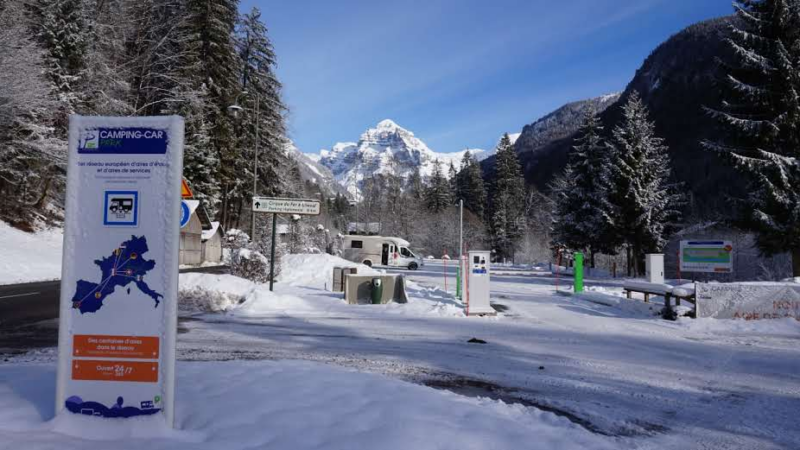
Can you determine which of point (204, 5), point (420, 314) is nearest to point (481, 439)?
point (420, 314)

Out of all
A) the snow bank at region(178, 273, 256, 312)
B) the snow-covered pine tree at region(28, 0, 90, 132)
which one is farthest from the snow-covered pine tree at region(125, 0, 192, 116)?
the snow bank at region(178, 273, 256, 312)

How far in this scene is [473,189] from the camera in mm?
85000

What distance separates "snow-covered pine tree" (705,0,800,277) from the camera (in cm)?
1917

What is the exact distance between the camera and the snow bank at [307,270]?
19341 mm

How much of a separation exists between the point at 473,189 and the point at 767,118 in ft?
213

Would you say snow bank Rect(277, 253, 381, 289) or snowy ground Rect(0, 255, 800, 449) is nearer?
snowy ground Rect(0, 255, 800, 449)

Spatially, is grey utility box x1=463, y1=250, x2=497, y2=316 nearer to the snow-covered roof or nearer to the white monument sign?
the white monument sign

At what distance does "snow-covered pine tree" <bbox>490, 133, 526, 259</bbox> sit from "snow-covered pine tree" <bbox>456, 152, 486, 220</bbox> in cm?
631

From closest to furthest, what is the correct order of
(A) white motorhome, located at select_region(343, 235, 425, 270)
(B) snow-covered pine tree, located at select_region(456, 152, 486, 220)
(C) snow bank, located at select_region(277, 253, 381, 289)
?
(C) snow bank, located at select_region(277, 253, 381, 289)
(A) white motorhome, located at select_region(343, 235, 425, 270)
(B) snow-covered pine tree, located at select_region(456, 152, 486, 220)

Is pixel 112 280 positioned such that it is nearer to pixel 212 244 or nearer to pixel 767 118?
pixel 767 118

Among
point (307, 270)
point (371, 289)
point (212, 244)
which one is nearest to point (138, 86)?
point (212, 244)

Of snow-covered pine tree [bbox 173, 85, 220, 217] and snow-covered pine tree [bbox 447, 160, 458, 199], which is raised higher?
snow-covered pine tree [bbox 447, 160, 458, 199]

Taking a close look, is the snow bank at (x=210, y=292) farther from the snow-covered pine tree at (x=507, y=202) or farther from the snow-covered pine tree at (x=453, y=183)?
the snow-covered pine tree at (x=453, y=183)

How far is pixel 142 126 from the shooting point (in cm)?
370
